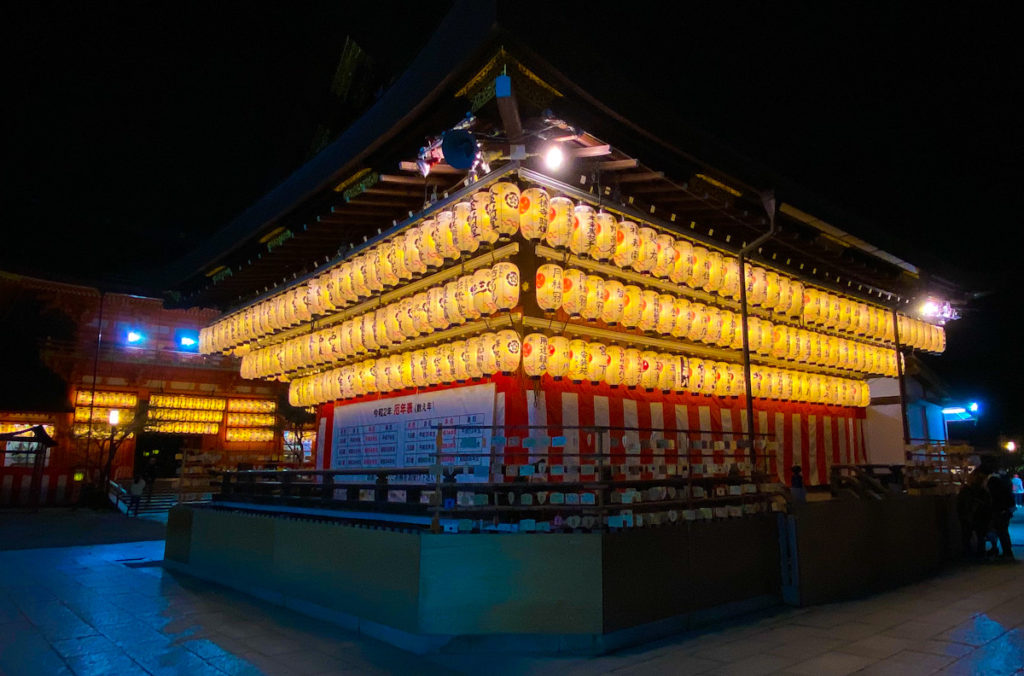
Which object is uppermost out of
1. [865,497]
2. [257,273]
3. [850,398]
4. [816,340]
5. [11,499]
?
[257,273]

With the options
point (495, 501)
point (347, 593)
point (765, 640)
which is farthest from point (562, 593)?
point (347, 593)

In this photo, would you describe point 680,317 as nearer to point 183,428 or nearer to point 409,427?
→ point 409,427

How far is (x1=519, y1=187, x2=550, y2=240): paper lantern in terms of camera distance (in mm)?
7949

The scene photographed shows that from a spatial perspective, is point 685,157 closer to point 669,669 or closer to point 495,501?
point 495,501

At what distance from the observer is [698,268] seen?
9.95 meters

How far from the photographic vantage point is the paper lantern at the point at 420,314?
30.7ft

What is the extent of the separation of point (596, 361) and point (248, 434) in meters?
29.2

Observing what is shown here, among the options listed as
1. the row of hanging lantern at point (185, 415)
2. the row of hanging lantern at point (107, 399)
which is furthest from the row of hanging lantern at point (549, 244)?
the row of hanging lantern at point (107, 399)

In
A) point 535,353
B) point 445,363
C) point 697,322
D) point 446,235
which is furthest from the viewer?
point 697,322

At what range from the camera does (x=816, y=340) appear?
13.0 m

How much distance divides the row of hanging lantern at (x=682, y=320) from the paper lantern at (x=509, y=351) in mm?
597

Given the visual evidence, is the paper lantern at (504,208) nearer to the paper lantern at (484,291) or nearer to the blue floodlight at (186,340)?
the paper lantern at (484,291)

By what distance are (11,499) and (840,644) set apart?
32265mm

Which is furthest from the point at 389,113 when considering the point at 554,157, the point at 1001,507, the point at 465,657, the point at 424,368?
the point at 1001,507
